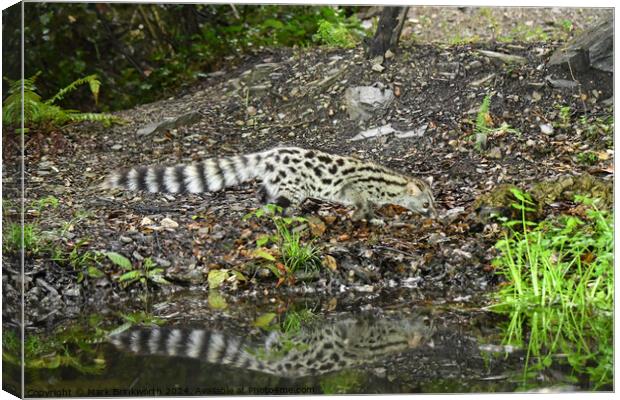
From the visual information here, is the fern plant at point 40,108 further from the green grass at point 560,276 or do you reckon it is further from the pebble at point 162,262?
the green grass at point 560,276

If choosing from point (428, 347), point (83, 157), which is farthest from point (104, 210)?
point (428, 347)

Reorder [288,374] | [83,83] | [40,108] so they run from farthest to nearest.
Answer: [83,83] < [40,108] < [288,374]

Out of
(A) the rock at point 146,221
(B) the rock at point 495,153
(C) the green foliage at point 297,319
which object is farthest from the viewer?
(B) the rock at point 495,153

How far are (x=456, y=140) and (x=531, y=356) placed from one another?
1.64m

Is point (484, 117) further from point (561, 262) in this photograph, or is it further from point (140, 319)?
point (140, 319)

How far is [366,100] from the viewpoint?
6.17 m

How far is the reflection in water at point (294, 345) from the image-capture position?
15.8 feet

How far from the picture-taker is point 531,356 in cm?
494

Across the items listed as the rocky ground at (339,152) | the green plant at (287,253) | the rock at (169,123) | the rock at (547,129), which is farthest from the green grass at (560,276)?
the rock at (169,123)

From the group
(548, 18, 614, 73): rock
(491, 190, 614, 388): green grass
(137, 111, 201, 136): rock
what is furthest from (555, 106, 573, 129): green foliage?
(137, 111, 201, 136): rock

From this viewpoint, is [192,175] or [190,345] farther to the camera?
[192,175]

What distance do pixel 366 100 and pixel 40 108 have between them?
6.27 feet

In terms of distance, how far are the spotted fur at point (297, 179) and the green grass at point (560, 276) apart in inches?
25.3

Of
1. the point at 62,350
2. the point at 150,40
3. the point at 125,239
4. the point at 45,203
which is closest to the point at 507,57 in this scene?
the point at 150,40
